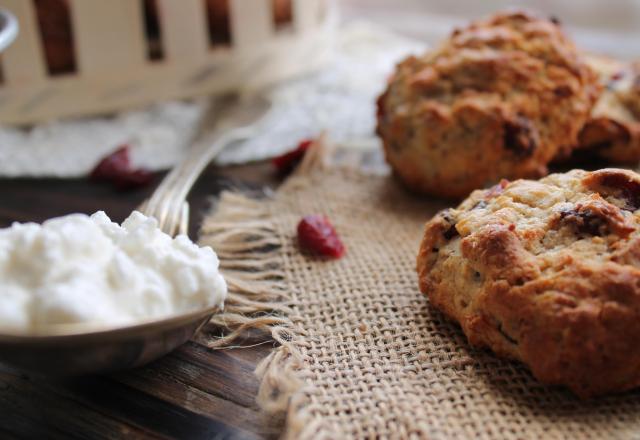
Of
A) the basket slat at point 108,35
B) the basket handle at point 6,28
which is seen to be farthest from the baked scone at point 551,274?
the basket slat at point 108,35

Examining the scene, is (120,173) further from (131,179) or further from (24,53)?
(24,53)

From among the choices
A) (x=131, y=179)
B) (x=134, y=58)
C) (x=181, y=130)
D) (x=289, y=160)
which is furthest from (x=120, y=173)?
(x=134, y=58)

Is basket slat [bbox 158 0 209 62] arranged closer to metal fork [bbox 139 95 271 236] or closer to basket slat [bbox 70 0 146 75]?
basket slat [bbox 70 0 146 75]

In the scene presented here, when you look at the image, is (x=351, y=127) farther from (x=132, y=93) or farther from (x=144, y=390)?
(x=144, y=390)

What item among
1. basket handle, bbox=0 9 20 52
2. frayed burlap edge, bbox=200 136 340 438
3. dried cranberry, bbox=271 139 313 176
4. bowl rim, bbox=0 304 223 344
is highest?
basket handle, bbox=0 9 20 52

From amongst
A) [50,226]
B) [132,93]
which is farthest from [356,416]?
[132,93]

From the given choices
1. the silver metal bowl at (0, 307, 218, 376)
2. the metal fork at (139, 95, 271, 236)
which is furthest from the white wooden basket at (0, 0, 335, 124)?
the silver metal bowl at (0, 307, 218, 376)

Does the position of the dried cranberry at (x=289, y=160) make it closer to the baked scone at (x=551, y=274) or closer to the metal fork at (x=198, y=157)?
the metal fork at (x=198, y=157)

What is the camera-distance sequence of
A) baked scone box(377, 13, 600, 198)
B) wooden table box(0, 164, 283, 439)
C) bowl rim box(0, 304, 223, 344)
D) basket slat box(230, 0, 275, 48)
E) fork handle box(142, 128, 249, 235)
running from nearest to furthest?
bowl rim box(0, 304, 223, 344), wooden table box(0, 164, 283, 439), fork handle box(142, 128, 249, 235), baked scone box(377, 13, 600, 198), basket slat box(230, 0, 275, 48)
